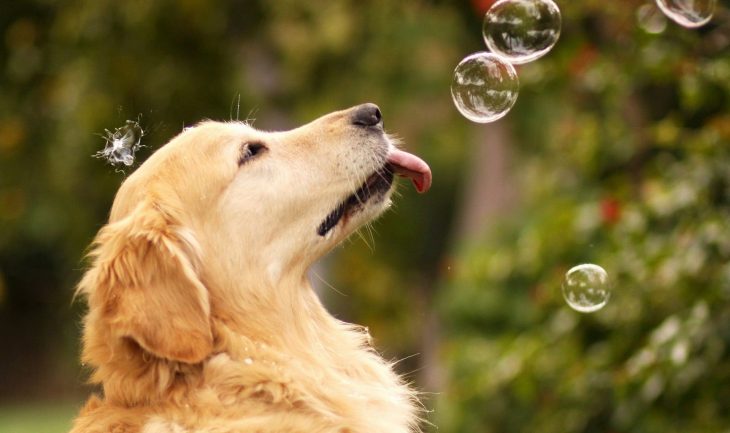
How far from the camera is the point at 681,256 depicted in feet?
16.2

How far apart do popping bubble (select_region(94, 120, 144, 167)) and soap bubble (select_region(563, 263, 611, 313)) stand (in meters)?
1.86

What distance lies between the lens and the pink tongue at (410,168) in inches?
171

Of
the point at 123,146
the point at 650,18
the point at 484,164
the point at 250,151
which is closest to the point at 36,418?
the point at 484,164

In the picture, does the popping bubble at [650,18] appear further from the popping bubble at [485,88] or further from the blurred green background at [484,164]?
the popping bubble at [485,88]

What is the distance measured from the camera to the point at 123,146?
4398mm

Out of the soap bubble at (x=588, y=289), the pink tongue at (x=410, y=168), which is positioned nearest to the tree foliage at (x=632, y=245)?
the soap bubble at (x=588, y=289)

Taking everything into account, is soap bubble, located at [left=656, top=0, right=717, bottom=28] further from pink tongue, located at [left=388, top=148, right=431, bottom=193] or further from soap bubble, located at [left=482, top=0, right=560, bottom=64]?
pink tongue, located at [left=388, top=148, right=431, bottom=193]

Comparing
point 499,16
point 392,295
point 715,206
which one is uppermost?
point 499,16

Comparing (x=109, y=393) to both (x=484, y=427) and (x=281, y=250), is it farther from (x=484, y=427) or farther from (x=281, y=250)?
(x=484, y=427)

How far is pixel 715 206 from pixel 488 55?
1140 mm

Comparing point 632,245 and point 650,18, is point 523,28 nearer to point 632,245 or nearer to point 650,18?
point 650,18

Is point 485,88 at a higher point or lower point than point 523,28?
lower

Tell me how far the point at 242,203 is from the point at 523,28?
1.54 meters

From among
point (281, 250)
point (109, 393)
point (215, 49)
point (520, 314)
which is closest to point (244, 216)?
point (281, 250)
